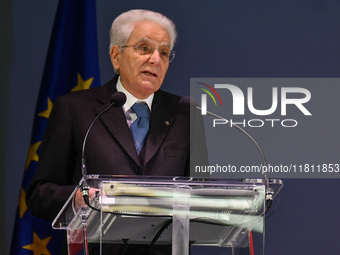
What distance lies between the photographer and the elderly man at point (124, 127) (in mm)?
2076

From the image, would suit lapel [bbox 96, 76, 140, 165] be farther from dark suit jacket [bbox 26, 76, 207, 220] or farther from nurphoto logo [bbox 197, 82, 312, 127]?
nurphoto logo [bbox 197, 82, 312, 127]

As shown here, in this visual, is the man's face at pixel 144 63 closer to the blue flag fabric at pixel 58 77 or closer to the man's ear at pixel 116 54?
the man's ear at pixel 116 54

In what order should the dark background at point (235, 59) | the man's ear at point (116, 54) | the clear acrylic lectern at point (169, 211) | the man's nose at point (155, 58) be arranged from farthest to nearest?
the dark background at point (235, 59)
the man's ear at point (116, 54)
the man's nose at point (155, 58)
the clear acrylic lectern at point (169, 211)

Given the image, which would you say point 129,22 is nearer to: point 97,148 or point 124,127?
point 124,127

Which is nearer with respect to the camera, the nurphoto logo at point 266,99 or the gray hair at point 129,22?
the gray hair at point 129,22

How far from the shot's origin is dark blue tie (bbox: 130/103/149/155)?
2.19 metres

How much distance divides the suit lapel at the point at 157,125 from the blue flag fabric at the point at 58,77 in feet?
2.16

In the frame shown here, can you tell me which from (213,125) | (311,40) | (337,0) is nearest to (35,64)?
(213,125)

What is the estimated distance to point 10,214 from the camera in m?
2.98

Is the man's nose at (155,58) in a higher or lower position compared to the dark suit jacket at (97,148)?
higher

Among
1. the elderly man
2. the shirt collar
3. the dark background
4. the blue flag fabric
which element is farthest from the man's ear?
the dark background

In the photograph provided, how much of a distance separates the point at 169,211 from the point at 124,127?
792 millimetres

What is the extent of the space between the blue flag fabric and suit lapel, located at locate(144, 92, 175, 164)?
2.16ft

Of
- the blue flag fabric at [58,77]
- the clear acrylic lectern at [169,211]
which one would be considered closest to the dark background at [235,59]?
the blue flag fabric at [58,77]
